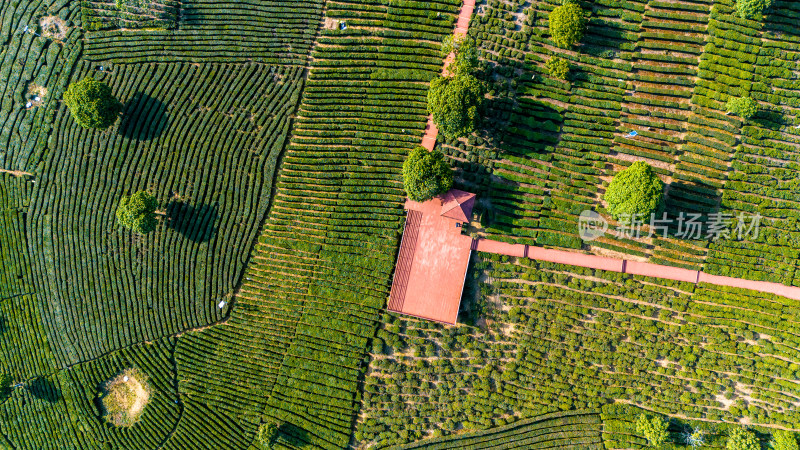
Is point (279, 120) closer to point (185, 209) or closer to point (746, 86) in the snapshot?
point (185, 209)

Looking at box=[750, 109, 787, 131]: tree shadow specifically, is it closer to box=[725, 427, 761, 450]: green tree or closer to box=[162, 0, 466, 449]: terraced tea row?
box=[725, 427, 761, 450]: green tree

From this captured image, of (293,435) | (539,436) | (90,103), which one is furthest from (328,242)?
(539,436)

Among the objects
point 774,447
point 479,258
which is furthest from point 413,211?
point 774,447

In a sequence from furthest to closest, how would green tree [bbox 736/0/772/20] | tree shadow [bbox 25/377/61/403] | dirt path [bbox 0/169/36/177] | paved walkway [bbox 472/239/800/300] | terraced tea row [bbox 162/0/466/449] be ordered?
dirt path [bbox 0/169/36/177] → tree shadow [bbox 25/377/61/403] → terraced tea row [bbox 162/0/466/449] → paved walkway [bbox 472/239/800/300] → green tree [bbox 736/0/772/20]

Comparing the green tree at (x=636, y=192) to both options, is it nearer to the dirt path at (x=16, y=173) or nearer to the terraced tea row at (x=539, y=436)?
the terraced tea row at (x=539, y=436)

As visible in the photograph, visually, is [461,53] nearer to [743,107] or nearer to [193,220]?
[743,107]

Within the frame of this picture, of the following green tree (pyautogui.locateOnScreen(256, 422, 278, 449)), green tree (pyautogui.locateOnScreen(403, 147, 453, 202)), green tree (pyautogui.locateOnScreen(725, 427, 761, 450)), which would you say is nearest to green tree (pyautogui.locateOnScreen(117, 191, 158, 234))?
green tree (pyautogui.locateOnScreen(256, 422, 278, 449))

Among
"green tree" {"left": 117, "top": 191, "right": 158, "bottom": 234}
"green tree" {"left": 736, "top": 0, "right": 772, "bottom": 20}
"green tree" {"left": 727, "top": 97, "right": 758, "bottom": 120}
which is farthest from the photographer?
"green tree" {"left": 117, "top": 191, "right": 158, "bottom": 234}
